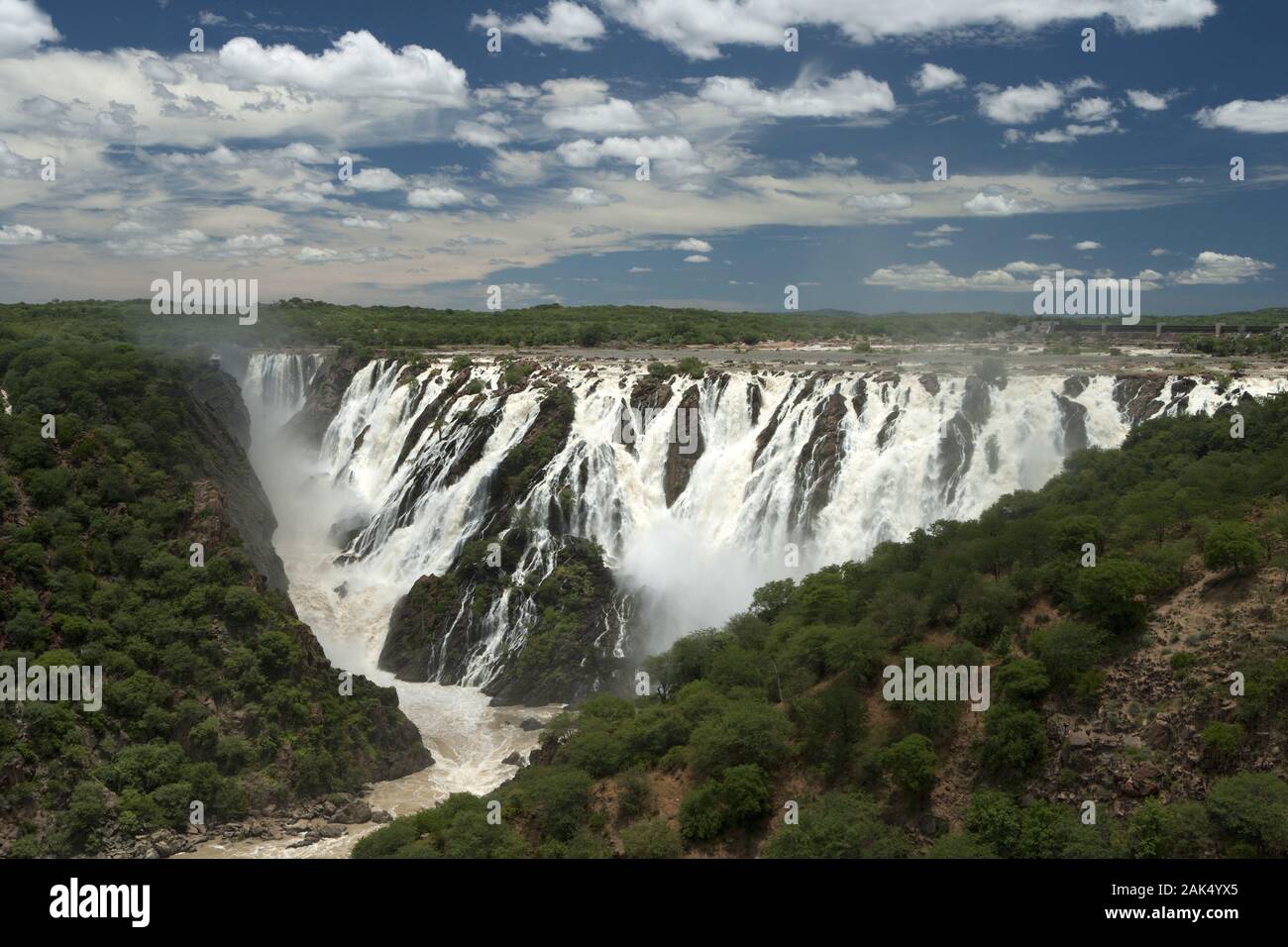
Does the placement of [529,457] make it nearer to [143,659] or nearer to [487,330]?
[143,659]

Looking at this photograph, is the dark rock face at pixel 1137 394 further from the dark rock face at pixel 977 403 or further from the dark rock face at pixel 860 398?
the dark rock face at pixel 860 398

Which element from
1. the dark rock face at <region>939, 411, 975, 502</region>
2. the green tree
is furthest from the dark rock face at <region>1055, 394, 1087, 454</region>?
the green tree

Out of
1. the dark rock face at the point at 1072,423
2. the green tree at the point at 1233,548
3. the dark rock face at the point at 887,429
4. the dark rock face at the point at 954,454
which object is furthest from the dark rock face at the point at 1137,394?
the green tree at the point at 1233,548

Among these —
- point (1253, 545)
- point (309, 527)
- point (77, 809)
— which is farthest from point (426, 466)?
point (1253, 545)

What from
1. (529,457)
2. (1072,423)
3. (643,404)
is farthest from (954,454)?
(529,457)

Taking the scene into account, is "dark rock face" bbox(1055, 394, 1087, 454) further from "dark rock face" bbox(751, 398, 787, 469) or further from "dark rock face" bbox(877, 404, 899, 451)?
"dark rock face" bbox(751, 398, 787, 469)
